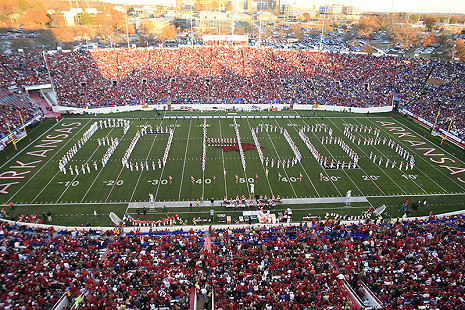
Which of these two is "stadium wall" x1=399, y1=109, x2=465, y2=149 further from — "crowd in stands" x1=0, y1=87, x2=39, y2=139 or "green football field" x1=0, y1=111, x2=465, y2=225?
"crowd in stands" x1=0, y1=87, x2=39, y2=139

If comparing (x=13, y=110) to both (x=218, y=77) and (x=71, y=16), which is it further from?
(x=71, y=16)

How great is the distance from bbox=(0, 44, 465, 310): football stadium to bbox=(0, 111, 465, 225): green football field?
17 centimetres

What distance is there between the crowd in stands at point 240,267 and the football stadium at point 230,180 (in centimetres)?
7

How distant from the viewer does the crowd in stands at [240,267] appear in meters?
11.5

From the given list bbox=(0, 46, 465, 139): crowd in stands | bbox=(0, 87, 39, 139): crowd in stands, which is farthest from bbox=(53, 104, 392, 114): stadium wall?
bbox=(0, 87, 39, 139): crowd in stands

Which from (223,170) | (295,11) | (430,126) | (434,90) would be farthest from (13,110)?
(295,11)

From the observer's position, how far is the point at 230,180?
2394cm

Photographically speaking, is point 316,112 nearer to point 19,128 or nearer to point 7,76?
point 19,128

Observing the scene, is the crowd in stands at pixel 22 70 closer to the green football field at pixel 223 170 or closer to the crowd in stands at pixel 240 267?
the green football field at pixel 223 170

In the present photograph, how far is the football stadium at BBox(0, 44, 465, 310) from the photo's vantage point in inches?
489

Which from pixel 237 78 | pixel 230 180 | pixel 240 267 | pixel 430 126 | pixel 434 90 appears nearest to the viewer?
pixel 240 267

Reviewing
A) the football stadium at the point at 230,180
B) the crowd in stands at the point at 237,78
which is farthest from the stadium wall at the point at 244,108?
the crowd in stands at the point at 237,78

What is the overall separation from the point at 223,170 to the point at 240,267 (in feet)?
41.8

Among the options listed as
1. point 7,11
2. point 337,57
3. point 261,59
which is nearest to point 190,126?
point 261,59
